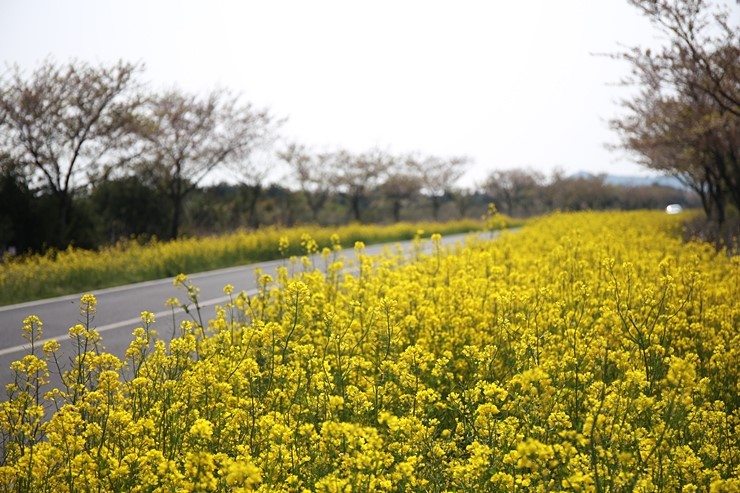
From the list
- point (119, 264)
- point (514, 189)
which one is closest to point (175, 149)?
point (119, 264)

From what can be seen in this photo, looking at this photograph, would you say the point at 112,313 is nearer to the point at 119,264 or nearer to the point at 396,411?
the point at 119,264

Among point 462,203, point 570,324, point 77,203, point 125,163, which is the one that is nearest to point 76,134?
point 77,203

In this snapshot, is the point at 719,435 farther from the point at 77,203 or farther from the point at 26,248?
the point at 77,203

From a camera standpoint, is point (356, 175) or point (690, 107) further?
point (356, 175)

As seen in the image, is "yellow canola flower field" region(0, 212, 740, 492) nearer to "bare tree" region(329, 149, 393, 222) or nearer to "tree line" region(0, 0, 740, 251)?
"tree line" region(0, 0, 740, 251)

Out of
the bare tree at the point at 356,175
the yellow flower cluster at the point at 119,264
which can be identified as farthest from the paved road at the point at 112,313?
the bare tree at the point at 356,175

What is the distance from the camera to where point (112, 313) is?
9.73 metres

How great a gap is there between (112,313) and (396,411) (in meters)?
6.38

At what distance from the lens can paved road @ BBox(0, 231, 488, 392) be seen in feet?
25.2

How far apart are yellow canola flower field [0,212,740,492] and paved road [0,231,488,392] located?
2213mm

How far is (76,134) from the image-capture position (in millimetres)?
20891

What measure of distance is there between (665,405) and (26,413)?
11.5 ft

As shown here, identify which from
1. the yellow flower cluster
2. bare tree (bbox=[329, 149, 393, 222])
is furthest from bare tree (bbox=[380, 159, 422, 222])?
the yellow flower cluster

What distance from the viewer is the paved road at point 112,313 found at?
7.69 meters
